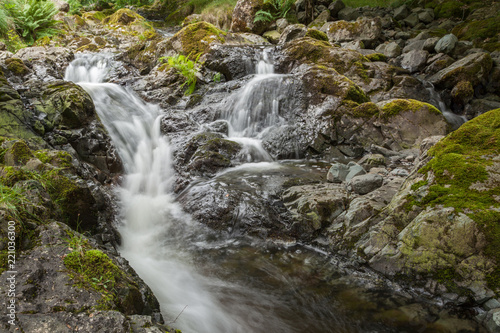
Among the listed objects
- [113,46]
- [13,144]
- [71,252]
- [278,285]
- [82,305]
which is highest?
[113,46]

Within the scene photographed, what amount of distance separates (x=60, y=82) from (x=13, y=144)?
359 centimetres

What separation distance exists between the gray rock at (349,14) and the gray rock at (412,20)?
2444 millimetres

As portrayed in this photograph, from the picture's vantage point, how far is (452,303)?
9.89 ft

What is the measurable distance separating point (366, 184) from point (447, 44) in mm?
9603

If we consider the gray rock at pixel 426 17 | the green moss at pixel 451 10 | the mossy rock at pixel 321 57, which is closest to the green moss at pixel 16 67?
the mossy rock at pixel 321 57

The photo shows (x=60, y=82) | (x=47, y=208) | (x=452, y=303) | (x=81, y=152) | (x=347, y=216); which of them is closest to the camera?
(x=47, y=208)

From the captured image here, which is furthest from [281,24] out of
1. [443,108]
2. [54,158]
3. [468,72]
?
[54,158]

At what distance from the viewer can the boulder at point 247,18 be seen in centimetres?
1609

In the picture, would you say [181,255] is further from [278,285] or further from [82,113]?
[82,113]

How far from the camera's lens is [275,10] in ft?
54.3

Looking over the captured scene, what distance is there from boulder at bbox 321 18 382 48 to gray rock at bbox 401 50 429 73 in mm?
2319

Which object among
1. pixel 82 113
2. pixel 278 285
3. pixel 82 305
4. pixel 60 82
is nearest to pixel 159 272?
pixel 278 285

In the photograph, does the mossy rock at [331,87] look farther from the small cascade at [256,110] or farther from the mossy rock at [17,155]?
the mossy rock at [17,155]

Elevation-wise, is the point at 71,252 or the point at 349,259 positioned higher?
the point at 71,252
